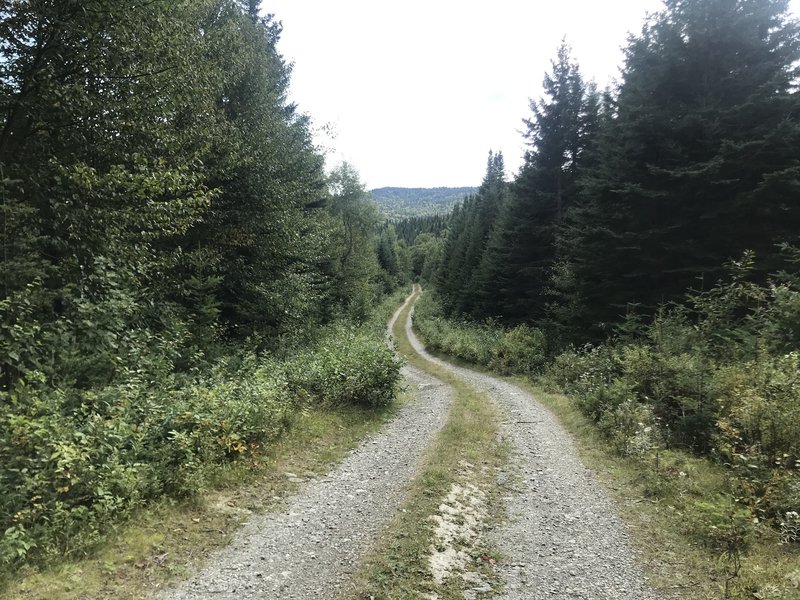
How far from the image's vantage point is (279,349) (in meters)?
14.6

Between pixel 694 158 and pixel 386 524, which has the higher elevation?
pixel 694 158

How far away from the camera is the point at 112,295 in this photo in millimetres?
8422

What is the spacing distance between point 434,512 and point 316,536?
1663mm

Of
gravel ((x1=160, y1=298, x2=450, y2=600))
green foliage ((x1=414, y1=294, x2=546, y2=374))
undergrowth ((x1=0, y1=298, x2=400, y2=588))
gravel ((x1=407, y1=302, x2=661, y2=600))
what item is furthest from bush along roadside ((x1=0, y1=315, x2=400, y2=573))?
green foliage ((x1=414, y1=294, x2=546, y2=374))

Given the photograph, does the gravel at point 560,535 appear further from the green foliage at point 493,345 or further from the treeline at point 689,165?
the green foliage at point 493,345

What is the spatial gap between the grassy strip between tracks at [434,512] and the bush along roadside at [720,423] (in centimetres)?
249

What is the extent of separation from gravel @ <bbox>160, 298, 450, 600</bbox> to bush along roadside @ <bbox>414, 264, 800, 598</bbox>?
3.97 m

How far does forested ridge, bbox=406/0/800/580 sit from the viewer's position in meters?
7.27

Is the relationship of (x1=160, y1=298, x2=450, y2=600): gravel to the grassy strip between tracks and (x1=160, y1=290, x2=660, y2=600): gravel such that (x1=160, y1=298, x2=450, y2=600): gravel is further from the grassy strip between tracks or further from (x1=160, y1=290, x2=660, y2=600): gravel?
the grassy strip between tracks

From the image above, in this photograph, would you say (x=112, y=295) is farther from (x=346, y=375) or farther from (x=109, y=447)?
(x=346, y=375)

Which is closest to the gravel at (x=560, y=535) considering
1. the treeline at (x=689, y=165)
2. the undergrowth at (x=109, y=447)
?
the undergrowth at (x=109, y=447)

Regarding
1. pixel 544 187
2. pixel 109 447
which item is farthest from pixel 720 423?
pixel 544 187

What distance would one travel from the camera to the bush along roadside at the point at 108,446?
461 centimetres

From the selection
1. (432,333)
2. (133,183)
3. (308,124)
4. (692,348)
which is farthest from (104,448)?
(432,333)
